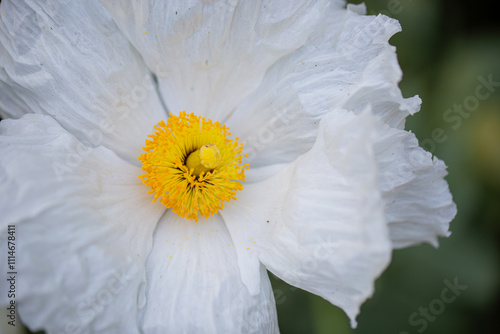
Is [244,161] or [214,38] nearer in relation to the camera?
[214,38]

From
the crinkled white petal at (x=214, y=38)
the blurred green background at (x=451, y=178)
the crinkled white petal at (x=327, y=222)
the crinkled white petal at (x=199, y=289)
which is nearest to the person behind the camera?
the crinkled white petal at (x=327, y=222)

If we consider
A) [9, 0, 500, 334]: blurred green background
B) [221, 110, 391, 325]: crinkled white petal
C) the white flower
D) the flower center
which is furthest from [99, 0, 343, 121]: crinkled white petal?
[9, 0, 500, 334]: blurred green background

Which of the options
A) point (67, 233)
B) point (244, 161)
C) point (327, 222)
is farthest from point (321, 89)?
point (67, 233)

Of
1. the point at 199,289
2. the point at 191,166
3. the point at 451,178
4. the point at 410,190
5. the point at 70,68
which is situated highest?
the point at 70,68

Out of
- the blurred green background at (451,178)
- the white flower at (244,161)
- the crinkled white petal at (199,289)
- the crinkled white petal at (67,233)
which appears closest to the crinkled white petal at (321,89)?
the white flower at (244,161)

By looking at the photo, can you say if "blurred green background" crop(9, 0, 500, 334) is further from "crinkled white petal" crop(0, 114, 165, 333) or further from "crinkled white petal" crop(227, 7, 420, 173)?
"crinkled white petal" crop(0, 114, 165, 333)

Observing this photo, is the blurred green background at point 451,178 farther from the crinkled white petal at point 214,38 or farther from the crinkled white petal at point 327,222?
the crinkled white petal at point 214,38

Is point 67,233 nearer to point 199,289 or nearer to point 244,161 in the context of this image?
point 199,289
